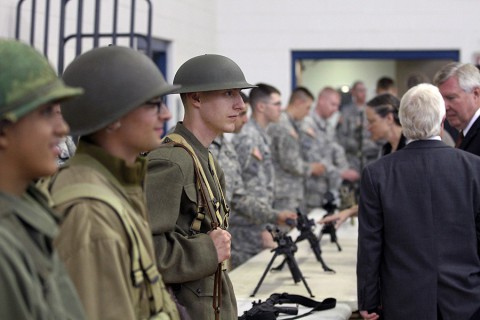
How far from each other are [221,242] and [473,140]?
2.09 m

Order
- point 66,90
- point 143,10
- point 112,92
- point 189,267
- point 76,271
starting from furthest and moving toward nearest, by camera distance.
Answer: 1. point 143,10
2. point 189,267
3. point 112,92
4. point 76,271
5. point 66,90

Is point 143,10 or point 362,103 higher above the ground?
point 143,10

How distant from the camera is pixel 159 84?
235 cm

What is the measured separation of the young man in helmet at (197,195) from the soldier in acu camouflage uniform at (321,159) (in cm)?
591

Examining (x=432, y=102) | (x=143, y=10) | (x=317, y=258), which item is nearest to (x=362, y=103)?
(x=143, y=10)

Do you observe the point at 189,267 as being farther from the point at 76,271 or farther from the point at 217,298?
the point at 76,271

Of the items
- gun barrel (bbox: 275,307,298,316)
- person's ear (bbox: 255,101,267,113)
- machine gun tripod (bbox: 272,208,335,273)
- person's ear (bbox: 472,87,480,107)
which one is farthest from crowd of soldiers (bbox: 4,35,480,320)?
person's ear (bbox: 255,101,267,113)

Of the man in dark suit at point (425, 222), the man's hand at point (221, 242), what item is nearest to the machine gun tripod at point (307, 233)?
the man in dark suit at point (425, 222)

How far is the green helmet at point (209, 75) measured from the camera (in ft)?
11.0

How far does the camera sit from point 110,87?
2.31m

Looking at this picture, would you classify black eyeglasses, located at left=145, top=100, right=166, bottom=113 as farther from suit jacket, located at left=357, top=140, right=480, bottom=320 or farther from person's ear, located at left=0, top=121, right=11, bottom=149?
suit jacket, located at left=357, top=140, right=480, bottom=320

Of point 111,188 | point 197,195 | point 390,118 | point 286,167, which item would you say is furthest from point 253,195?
point 111,188

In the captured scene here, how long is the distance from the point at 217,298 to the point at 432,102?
124 cm

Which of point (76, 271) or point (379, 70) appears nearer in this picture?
point (76, 271)
